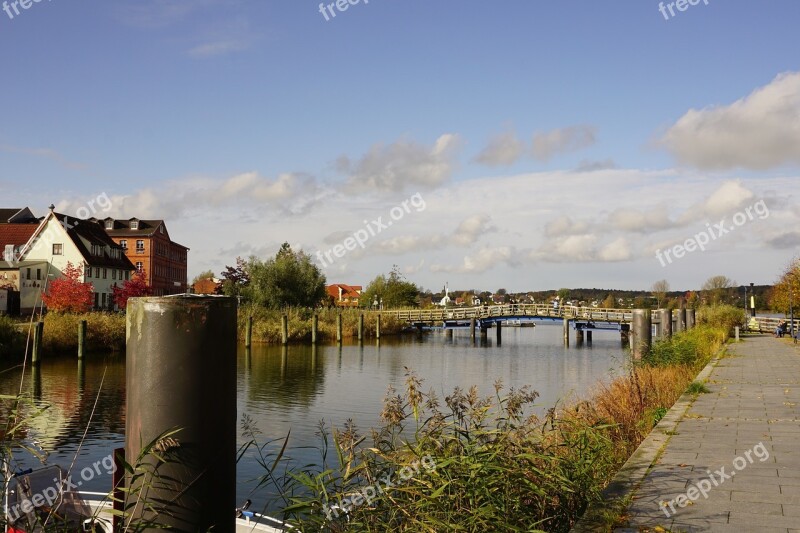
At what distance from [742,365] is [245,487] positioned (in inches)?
522

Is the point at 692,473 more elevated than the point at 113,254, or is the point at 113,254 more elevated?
the point at 113,254

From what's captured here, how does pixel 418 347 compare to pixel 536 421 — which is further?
pixel 418 347

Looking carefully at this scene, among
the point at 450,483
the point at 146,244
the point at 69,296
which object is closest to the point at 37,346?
the point at 69,296

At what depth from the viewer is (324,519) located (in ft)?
14.5

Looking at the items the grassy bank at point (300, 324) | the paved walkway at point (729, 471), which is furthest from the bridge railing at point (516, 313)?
the paved walkway at point (729, 471)

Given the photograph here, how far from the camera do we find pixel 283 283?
58.7 m

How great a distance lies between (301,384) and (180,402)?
2216 cm

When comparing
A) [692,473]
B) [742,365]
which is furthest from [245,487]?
[742,365]

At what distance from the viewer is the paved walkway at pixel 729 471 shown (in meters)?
5.00

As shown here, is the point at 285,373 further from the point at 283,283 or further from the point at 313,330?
the point at 283,283

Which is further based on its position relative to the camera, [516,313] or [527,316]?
[516,313]

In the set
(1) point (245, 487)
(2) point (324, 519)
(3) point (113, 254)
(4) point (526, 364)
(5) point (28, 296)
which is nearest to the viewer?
(2) point (324, 519)

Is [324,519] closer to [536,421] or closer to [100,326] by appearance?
[536,421]

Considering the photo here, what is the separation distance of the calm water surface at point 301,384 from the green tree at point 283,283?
50.4ft
